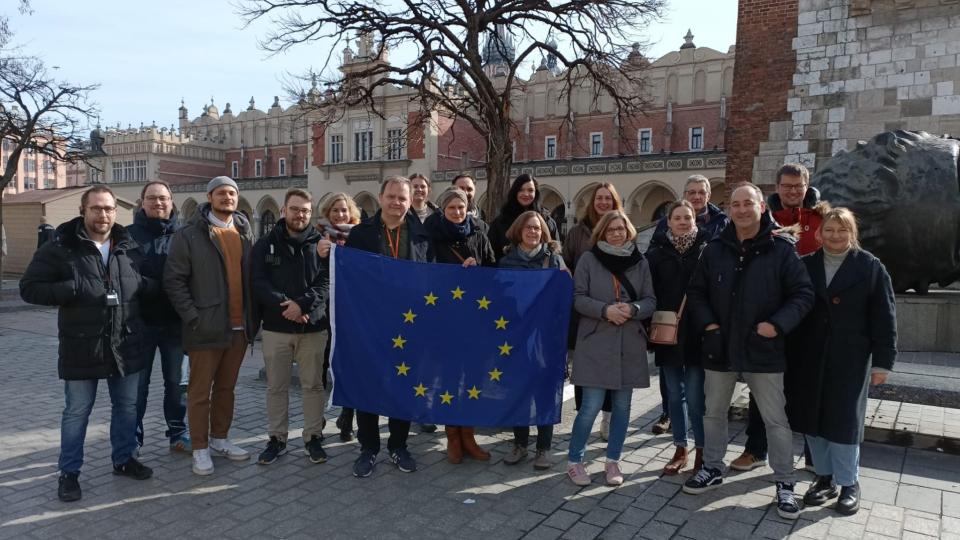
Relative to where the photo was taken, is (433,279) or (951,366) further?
(951,366)

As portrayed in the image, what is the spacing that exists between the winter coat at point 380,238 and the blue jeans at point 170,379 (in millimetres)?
1520

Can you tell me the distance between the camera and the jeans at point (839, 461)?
397 cm

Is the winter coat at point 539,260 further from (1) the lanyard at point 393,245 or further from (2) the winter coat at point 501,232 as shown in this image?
(1) the lanyard at point 393,245

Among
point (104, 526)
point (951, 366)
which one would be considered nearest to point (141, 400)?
point (104, 526)

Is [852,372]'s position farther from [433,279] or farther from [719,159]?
[719,159]

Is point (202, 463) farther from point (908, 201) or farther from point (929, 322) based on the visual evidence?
point (929, 322)

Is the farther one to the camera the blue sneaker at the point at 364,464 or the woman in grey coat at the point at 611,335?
the blue sneaker at the point at 364,464

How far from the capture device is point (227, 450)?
16.1 ft

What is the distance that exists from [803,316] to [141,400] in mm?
4604

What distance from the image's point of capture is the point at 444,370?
15.5 ft

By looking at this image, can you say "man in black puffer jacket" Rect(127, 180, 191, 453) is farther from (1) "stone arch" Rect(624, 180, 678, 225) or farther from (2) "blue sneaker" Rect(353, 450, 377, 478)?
(1) "stone arch" Rect(624, 180, 678, 225)

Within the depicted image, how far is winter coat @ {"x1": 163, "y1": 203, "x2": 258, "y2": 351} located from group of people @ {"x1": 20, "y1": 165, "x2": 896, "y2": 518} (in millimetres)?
12

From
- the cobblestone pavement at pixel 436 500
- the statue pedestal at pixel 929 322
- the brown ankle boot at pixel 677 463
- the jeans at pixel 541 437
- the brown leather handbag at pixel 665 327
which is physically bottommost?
the cobblestone pavement at pixel 436 500

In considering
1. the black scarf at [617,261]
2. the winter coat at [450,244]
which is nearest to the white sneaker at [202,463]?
the winter coat at [450,244]
